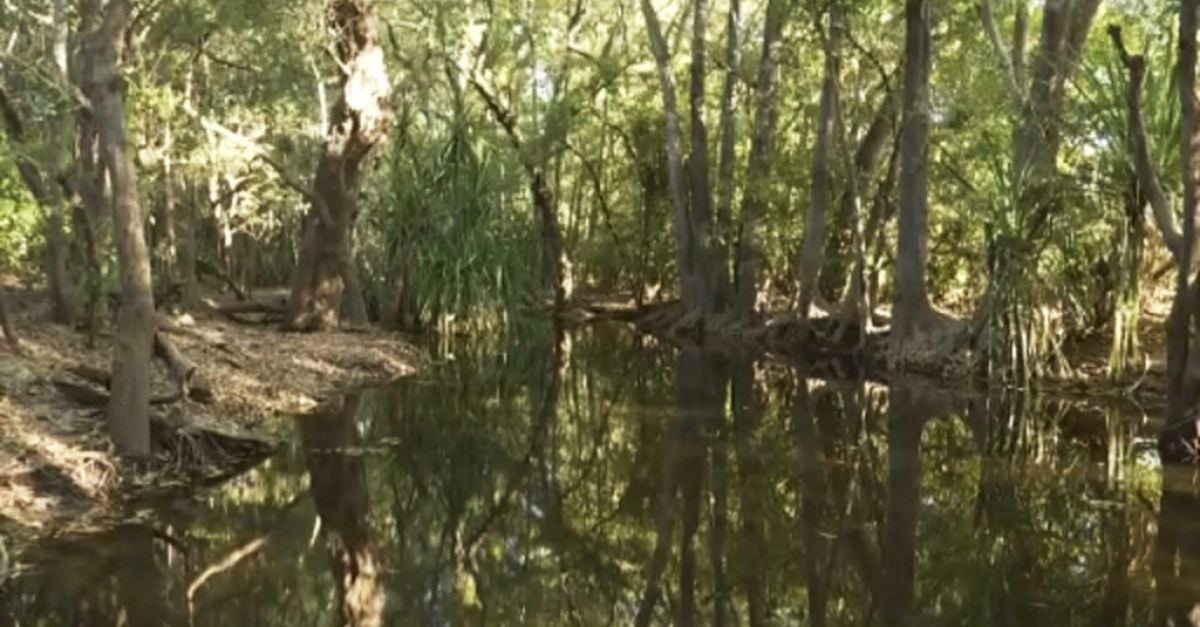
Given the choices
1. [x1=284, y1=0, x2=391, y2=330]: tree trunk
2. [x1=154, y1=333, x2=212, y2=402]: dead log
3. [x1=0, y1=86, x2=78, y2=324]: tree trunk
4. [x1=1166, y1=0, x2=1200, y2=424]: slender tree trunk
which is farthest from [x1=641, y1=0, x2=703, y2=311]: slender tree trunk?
[x1=1166, y1=0, x2=1200, y2=424]: slender tree trunk

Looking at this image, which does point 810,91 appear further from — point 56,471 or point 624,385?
point 56,471

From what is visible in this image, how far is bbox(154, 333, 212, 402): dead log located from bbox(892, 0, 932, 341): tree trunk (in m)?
9.94

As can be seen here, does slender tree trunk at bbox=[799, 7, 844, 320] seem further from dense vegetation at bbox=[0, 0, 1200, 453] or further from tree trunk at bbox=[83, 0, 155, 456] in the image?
tree trunk at bbox=[83, 0, 155, 456]

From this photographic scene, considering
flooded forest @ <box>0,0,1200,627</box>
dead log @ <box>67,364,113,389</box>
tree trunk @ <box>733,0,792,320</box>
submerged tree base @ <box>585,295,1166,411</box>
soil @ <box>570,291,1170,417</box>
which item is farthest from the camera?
Result: tree trunk @ <box>733,0,792,320</box>

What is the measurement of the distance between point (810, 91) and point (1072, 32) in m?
6.89

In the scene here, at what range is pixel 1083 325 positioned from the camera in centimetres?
1638

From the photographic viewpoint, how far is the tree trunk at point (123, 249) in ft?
28.3

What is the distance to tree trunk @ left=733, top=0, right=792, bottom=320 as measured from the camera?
2161cm

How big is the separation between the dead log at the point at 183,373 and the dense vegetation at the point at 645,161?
4.90ft

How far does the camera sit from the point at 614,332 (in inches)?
1075

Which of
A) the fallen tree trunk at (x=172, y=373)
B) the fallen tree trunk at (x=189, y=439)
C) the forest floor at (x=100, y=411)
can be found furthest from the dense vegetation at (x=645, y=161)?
the fallen tree trunk at (x=172, y=373)

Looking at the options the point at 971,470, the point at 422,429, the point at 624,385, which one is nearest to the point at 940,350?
the point at 624,385

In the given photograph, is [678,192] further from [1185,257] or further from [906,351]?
[1185,257]

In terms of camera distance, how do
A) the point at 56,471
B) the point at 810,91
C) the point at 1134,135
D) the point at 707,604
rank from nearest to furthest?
the point at 707,604 → the point at 56,471 → the point at 1134,135 → the point at 810,91
